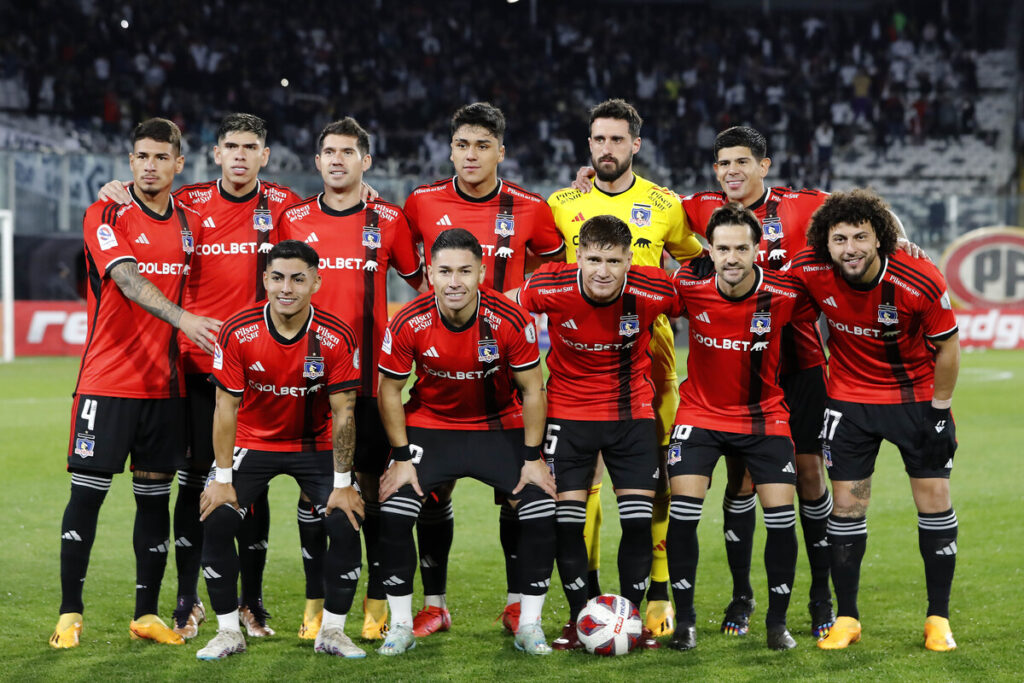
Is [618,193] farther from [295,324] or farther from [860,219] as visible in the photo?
[295,324]

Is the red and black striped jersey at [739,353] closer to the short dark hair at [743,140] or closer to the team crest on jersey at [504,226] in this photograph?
the short dark hair at [743,140]

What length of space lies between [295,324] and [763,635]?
2744 millimetres

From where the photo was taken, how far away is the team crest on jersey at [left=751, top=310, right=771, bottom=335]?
17.4ft

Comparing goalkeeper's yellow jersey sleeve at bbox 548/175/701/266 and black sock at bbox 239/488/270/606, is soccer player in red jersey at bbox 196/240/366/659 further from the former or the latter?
goalkeeper's yellow jersey sleeve at bbox 548/175/701/266

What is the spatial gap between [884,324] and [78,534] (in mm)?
3948

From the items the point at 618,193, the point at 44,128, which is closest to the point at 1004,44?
the point at 44,128

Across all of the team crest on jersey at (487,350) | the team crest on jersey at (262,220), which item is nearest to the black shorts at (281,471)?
the team crest on jersey at (487,350)

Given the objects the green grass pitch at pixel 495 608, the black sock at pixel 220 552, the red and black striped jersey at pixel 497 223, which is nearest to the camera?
the green grass pitch at pixel 495 608

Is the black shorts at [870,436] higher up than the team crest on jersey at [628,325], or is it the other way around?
the team crest on jersey at [628,325]

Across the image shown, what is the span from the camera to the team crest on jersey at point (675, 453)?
5328 mm

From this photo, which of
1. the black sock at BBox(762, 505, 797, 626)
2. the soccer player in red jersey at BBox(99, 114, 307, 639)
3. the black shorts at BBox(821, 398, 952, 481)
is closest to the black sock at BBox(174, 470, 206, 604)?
the soccer player in red jersey at BBox(99, 114, 307, 639)

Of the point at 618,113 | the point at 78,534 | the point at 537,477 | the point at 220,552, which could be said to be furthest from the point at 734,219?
the point at 78,534

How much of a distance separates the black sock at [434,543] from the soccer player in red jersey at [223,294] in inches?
21.5

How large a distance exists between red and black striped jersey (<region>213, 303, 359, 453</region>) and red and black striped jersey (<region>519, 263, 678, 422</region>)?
95 centimetres
